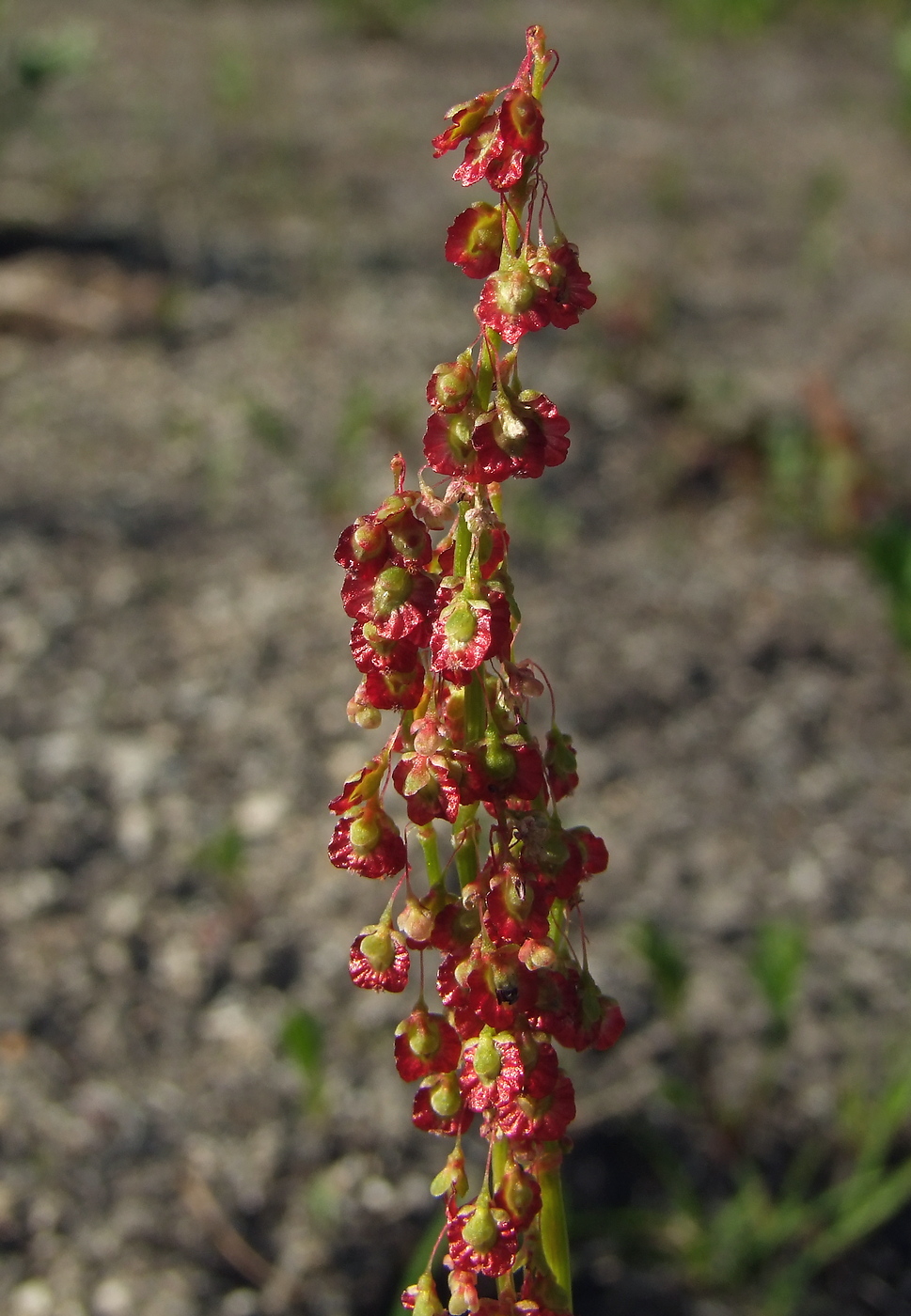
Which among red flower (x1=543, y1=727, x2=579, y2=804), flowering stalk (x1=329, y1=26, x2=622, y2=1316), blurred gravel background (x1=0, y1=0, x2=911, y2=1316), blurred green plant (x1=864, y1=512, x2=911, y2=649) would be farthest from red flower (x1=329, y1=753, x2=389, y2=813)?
blurred green plant (x1=864, y1=512, x2=911, y2=649)

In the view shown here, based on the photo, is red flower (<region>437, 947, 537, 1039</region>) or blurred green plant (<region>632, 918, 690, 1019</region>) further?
blurred green plant (<region>632, 918, 690, 1019</region>)

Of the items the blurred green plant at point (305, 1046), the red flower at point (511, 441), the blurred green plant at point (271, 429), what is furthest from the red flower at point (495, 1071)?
the blurred green plant at point (271, 429)

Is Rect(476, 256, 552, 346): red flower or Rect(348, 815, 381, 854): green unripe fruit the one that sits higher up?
Rect(476, 256, 552, 346): red flower

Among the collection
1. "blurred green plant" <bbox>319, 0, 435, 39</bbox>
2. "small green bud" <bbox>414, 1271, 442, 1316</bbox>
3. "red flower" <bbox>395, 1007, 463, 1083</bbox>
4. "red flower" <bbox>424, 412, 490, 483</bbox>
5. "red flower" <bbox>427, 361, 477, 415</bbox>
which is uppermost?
"blurred green plant" <bbox>319, 0, 435, 39</bbox>

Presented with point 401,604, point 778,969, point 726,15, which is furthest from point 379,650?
point 726,15

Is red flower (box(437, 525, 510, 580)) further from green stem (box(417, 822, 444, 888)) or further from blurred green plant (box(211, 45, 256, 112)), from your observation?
blurred green plant (box(211, 45, 256, 112))

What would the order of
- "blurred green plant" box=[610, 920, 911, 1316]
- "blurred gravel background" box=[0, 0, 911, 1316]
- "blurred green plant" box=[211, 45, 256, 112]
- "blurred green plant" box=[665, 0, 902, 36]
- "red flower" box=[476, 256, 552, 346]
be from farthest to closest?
1. "blurred green plant" box=[665, 0, 902, 36]
2. "blurred green plant" box=[211, 45, 256, 112]
3. "blurred gravel background" box=[0, 0, 911, 1316]
4. "blurred green plant" box=[610, 920, 911, 1316]
5. "red flower" box=[476, 256, 552, 346]

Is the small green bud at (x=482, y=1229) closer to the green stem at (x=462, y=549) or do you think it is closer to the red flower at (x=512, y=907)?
the red flower at (x=512, y=907)
